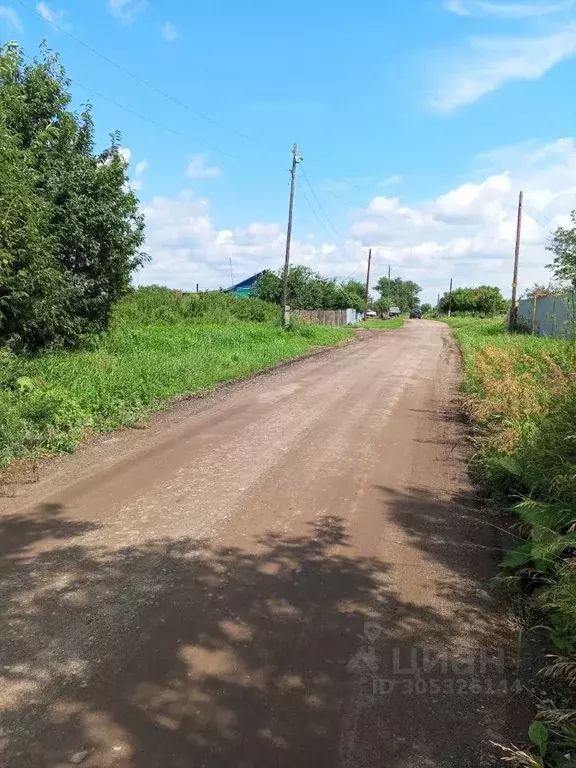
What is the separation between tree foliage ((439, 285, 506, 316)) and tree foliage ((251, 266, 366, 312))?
43.0 metres

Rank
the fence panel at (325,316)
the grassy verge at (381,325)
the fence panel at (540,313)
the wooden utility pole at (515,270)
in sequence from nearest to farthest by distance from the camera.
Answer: the fence panel at (540,313), the wooden utility pole at (515,270), the fence panel at (325,316), the grassy verge at (381,325)

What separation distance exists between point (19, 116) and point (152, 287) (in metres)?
16.7

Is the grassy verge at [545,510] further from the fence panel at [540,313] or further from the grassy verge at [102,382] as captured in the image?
the fence panel at [540,313]

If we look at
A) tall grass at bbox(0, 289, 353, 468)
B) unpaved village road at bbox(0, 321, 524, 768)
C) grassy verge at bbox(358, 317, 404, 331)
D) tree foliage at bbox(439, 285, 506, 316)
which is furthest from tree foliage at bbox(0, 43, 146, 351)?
tree foliage at bbox(439, 285, 506, 316)

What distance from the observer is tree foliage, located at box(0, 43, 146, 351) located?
1092cm

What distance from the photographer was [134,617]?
3535 mm

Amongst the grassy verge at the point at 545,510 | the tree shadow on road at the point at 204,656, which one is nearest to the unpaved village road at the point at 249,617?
the tree shadow on road at the point at 204,656

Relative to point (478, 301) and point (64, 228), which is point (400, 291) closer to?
point (478, 301)

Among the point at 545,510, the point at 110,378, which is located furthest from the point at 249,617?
the point at 110,378

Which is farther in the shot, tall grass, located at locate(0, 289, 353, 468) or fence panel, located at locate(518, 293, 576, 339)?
fence panel, located at locate(518, 293, 576, 339)

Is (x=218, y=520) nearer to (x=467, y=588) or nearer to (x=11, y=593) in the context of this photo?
(x=11, y=593)

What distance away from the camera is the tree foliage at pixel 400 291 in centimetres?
11738

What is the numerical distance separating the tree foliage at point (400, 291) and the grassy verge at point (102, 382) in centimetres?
9650

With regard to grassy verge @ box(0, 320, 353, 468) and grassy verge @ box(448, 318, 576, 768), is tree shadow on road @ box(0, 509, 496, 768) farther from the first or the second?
grassy verge @ box(0, 320, 353, 468)
